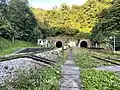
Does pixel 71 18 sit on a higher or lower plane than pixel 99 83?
higher

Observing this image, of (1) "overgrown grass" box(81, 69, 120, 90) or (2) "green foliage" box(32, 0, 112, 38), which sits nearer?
(1) "overgrown grass" box(81, 69, 120, 90)

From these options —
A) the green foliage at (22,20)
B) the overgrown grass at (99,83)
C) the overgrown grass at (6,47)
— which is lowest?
the overgrown grass at (6,47)

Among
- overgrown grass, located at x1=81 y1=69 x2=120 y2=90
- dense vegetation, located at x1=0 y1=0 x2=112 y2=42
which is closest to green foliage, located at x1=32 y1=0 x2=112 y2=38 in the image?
dense vegetation, located at x1=0 y1=0 x2=112 y2=42

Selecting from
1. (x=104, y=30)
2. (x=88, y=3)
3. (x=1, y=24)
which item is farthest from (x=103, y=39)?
(x=88, y=3)

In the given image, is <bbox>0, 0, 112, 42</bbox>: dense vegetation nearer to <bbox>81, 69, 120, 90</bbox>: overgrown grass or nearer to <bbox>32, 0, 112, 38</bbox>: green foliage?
<bbox>32, 0, 112, 38</bbox>: green foliage

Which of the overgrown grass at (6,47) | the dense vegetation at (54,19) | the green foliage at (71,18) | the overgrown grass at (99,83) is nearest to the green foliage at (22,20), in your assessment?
the dense vegetation at (54,19)

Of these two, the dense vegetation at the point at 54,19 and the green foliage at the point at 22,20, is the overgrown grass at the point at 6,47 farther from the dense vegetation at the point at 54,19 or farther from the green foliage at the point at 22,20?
the green foliage at the point at 22,20

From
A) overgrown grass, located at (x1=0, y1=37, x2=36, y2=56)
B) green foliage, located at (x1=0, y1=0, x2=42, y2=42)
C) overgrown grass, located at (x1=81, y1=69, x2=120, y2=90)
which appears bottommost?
overgrown grass, located at (x1=0, y1=37, x2=36, y2=56)

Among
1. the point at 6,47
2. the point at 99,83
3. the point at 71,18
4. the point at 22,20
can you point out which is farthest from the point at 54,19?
the point at 99,83

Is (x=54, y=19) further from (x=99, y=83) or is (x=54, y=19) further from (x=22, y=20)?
(x=99, y=83)

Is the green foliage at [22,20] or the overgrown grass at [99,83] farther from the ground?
the green foliage at [22,20]

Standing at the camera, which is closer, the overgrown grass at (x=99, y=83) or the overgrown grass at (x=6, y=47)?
the overgrown grass at (x=99, y=83)

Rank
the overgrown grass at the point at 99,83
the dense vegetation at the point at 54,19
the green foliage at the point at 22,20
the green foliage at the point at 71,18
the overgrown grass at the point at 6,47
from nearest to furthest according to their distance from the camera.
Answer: the overgrown grass at the point at 99,83 → the overgrown grass at the point at 6,47 → the green foliage at the point at 22,20 → the dense vegetation at the point at 54,19 → the green foliage at the point at 71,18

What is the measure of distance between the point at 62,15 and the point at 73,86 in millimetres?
57519
